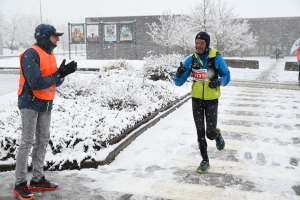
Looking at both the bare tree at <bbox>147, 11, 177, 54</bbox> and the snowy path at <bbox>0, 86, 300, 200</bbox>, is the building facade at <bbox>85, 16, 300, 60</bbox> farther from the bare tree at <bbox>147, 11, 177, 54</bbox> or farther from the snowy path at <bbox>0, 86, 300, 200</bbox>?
the snowy path at <bbox>0, 86, 300, 200</bbox>

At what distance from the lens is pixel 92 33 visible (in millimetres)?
37969

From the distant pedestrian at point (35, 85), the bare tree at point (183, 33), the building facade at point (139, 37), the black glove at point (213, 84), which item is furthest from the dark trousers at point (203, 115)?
the bare tree at point (183, 33)

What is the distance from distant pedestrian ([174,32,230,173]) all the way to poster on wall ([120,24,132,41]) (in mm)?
34840

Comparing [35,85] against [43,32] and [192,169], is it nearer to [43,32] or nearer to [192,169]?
[43,32]

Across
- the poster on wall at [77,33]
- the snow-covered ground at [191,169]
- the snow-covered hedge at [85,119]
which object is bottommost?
the snow-covered ground at [191,169]

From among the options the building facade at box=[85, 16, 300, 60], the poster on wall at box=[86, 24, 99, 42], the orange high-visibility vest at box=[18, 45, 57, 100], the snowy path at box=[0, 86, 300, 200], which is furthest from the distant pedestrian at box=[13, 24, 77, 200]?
the poster on wall at box=[86, 24, 99, 42]

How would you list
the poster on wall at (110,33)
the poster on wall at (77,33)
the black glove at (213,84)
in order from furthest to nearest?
the poster on wall at (110,33), the poster on wall at (77,33), the black glove at (213,84)

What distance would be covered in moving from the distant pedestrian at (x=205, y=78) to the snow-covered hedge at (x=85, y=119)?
5.52 ft

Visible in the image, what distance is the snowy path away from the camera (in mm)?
3791

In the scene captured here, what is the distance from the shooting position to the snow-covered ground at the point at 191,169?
379 centimetres

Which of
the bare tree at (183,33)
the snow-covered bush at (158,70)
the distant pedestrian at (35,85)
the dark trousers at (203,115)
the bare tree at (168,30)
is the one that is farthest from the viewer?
the bare tree at (168,30)

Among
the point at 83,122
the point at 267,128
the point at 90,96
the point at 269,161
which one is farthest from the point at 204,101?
the point at 90,96

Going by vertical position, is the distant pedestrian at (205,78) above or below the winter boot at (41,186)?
above

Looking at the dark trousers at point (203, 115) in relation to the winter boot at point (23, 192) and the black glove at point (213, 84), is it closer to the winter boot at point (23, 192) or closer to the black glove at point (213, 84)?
the black glove at point (213, 84)
